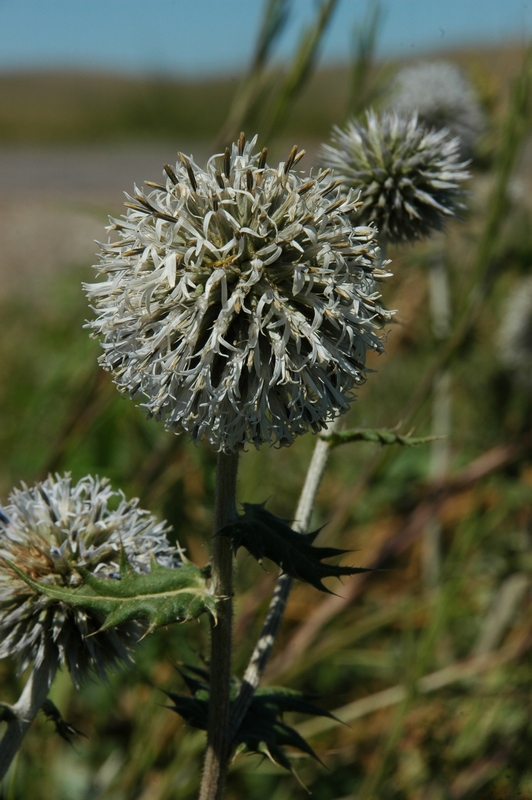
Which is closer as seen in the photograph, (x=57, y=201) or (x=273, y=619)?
(x=273, y=619)

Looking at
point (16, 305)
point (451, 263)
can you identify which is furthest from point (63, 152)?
point (451, 263)

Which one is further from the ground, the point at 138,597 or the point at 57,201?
the point at 57,201

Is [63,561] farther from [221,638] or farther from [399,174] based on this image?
[399,174]

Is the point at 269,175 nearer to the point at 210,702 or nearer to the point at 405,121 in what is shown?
the point at 405,121

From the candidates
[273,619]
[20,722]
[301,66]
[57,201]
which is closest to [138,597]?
[273,619]

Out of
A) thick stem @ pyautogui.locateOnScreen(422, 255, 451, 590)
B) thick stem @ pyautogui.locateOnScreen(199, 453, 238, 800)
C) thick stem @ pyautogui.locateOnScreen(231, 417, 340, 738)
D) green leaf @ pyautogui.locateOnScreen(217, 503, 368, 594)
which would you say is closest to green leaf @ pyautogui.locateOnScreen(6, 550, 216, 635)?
thick stem @ pyautogui.locateOnScreen(199, 453, 238, 800)

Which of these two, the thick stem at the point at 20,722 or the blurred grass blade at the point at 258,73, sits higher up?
the blurred grass blade at the point at 258,73

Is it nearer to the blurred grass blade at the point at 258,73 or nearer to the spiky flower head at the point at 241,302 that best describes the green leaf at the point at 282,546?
the spiky flower head at the point at 241,302

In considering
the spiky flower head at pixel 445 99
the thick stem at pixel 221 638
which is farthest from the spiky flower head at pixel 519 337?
the thick stem at pixel 221 638
